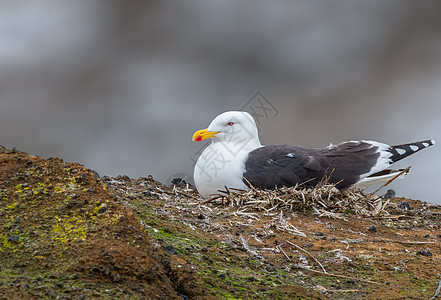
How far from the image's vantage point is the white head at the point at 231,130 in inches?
265

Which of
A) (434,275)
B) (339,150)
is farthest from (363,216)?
(434,275)

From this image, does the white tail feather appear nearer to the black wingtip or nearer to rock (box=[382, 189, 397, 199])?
the black wingtip

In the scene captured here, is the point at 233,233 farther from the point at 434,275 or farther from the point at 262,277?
the point at 434,275

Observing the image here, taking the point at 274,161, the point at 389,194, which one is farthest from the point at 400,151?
the point at 274,161

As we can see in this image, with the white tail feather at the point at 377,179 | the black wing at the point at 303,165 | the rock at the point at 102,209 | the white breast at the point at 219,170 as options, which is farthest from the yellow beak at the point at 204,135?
the rock at the point at 102,209

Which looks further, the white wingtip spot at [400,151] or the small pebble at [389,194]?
the small pebble at [389,194]

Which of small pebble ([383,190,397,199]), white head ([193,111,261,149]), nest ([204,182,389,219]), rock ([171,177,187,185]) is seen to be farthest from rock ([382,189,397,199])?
rock ([171,177,187,185])

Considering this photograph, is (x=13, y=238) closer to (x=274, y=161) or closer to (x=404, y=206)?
(x=274, y=161)

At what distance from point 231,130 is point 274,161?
89cm

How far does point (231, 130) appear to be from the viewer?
6.72 meters

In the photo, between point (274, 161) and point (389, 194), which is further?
point (389, 194)

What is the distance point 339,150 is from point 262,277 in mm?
3629

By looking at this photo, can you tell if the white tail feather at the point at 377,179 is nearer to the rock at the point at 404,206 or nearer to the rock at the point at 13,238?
the rock at the point at 404,206

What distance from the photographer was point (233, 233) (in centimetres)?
400
